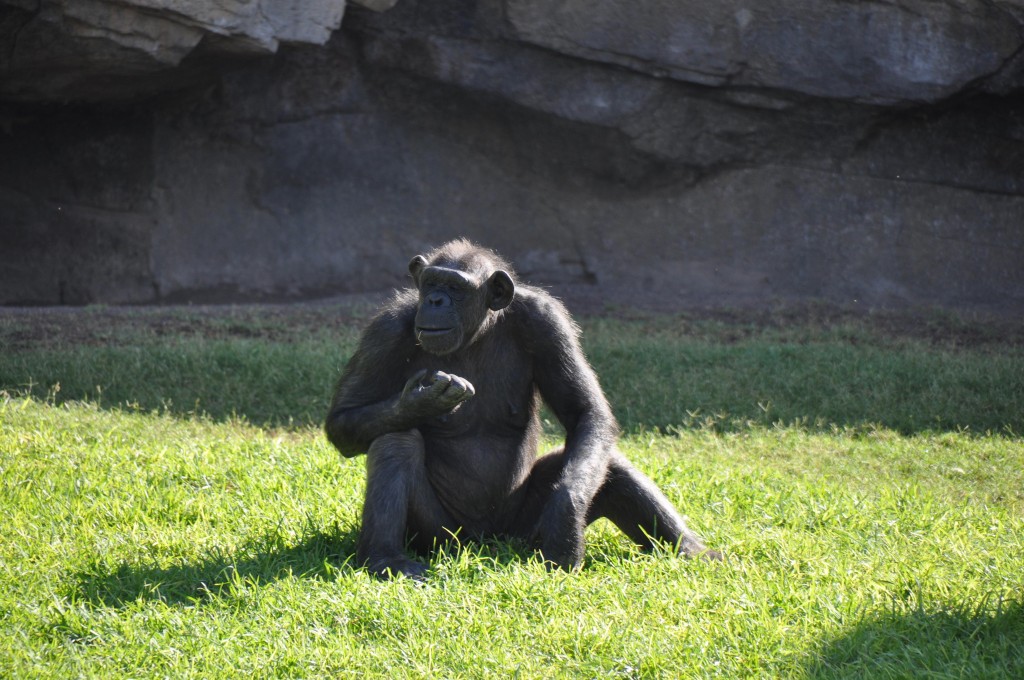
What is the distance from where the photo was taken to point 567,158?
1123 cm

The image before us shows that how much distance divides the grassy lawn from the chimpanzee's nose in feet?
3.11

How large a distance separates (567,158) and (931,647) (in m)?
8.27

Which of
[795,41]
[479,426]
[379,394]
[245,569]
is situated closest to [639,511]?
[479,426]

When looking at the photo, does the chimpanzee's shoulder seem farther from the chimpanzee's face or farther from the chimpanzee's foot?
the chimpanzee's foot

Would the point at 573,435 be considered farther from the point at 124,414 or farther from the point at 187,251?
the point at 187,251

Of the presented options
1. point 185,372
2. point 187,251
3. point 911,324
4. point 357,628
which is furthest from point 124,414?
point 911,324

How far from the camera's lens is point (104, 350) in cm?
773

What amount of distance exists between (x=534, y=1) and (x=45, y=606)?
25.4ft

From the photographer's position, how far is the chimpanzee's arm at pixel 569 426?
4.13 m

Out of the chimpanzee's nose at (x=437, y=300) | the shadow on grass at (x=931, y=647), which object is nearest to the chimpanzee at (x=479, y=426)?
the chimpanzee's nose at (x=437, y=300)

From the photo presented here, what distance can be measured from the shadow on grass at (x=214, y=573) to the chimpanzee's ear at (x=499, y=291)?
1111mm

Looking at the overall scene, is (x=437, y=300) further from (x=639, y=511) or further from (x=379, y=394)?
(x=639, y=511)

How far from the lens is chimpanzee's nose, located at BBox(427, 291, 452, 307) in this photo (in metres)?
4.33

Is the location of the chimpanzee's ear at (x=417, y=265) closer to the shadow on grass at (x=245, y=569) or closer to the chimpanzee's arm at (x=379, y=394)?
the chimpanzee's arm at (x=379, y=394)
